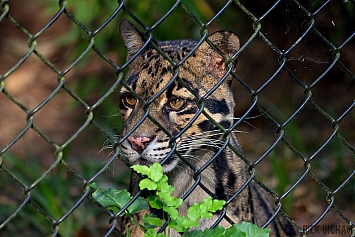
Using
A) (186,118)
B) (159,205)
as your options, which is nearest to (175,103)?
(186,118)

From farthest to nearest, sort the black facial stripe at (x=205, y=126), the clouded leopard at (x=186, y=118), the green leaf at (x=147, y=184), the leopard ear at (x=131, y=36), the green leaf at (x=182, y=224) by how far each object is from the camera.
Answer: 1. the leopard ear at (x=131, y=36)
2. the black facial stripe at (x=205, y=126)
3. the clouded leopard at (x=186, y=118)
4. the green leaf at (x=182, y=224)
5. the green leaf at (x=147, y=184)

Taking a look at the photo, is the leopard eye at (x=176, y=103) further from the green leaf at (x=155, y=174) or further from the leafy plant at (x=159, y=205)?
the green leaf at (x=155, y=174)

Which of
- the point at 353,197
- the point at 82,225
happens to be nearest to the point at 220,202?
the point at 82,225

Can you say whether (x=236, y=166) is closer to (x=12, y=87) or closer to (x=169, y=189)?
(x=169, y=189)

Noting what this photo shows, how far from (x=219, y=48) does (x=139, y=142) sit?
0.72m

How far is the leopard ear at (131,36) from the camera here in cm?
378

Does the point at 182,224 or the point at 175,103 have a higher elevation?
the point at 175,103

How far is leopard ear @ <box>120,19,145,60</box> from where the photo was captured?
3.78 m

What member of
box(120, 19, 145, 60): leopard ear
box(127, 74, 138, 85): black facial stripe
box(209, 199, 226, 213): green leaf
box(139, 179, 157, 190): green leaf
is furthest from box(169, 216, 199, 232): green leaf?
box(120, 19, 145, 60): leopard ear

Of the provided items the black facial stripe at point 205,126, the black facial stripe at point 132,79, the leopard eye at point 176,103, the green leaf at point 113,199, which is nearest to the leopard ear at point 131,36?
the black facial stripe at point 132,79

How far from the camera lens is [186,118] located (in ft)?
11.3

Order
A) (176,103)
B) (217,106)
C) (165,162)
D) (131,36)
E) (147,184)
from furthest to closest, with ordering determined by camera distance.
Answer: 1. (131,36)
2. (217,106)
3. (176,103)
4. (165,162)
5. (147,184)

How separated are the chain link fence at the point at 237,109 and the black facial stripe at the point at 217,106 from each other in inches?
15.6

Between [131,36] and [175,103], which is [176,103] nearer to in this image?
[175,103]
